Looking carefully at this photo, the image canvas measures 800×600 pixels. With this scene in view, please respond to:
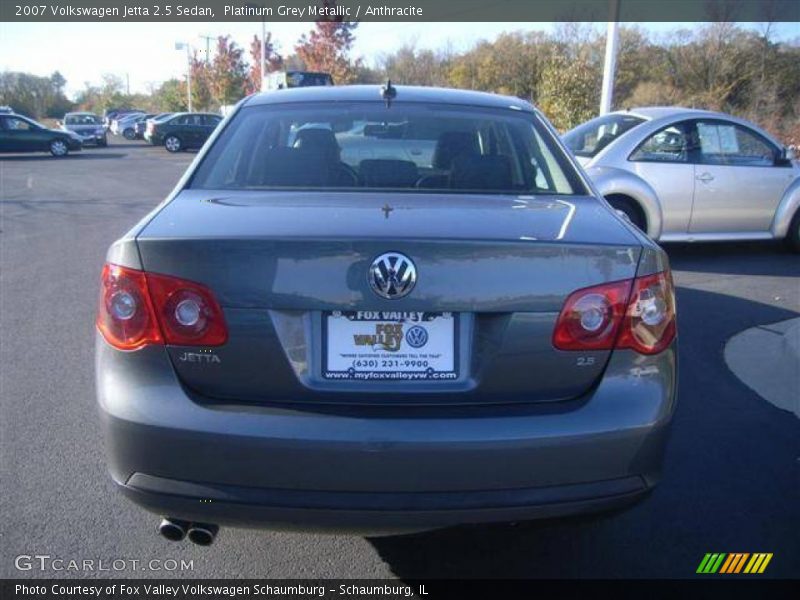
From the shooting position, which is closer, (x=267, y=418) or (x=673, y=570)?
(x=267, y=418)

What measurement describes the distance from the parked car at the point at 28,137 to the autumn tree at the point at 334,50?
18.7m

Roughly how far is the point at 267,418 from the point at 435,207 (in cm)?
92

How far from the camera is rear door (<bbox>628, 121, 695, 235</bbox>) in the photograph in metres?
7.81

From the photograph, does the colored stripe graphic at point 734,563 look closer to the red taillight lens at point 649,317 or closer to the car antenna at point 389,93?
the red taillight lens at point 649,317

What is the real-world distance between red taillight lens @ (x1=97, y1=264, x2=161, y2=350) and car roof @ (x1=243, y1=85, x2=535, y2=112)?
1.62m

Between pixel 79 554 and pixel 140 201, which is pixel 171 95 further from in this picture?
pixel 79 554

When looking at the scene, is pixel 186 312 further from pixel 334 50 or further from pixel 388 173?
pixel 334 50

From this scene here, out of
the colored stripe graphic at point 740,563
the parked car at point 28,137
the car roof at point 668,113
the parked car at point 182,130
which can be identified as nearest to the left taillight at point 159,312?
the colored stripe graphic at point 740,563

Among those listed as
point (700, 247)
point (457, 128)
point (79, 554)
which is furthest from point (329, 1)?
point (79, 554)

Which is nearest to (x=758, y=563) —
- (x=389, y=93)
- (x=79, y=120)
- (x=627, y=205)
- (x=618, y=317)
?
(x=618, y=317)

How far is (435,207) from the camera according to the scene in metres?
2.53

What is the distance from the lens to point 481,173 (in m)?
3.15

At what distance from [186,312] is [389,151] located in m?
1.85

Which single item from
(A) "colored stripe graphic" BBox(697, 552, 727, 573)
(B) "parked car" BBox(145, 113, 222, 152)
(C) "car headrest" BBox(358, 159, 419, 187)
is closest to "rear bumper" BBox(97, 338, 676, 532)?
(A) "colored stripe graphic" BBox(697, 552, 727, 573)
